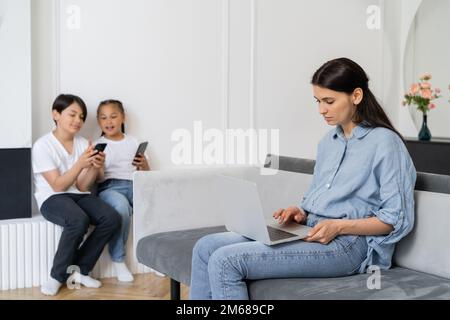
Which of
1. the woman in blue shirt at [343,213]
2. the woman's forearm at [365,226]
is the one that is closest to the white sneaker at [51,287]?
the woman in blue shirt at [343,213]

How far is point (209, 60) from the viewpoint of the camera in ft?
13.6

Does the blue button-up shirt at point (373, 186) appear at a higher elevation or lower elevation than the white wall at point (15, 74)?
lower

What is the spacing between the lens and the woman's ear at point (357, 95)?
6.53 feet

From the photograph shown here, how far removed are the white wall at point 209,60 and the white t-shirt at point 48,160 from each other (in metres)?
0.26

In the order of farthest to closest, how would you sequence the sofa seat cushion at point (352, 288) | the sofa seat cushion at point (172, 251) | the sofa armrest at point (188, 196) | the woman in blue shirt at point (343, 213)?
the sofa armrest at point (188, 196) → the sofa seat cushion at point (172, 251) → the woman in blue shirt at point (343, 213) → the sofa seat cushion at point (352, 288)

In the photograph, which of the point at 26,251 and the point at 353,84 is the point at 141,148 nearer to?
the point at 26,251

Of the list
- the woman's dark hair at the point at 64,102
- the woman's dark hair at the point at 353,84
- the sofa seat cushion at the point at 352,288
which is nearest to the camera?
the sofa seat cushion at the point at 352,288

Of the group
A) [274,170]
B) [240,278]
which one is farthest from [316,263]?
[274,170]

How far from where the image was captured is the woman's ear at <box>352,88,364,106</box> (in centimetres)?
199

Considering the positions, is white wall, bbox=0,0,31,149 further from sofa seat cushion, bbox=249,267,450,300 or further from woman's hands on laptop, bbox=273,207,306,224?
sofa seat cushion, bbox=249,267,450,300

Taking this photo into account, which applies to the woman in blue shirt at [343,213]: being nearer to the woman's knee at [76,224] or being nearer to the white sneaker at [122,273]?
the woman's knee at [76,224]

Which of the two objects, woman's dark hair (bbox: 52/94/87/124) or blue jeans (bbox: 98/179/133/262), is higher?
woman's dark hair (bbox: 52/94/87/124)

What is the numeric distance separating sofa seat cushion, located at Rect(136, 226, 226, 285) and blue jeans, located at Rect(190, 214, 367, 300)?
41cm

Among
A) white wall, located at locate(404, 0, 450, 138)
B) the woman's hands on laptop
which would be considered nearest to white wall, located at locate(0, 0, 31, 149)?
the woman's hands on laptop
